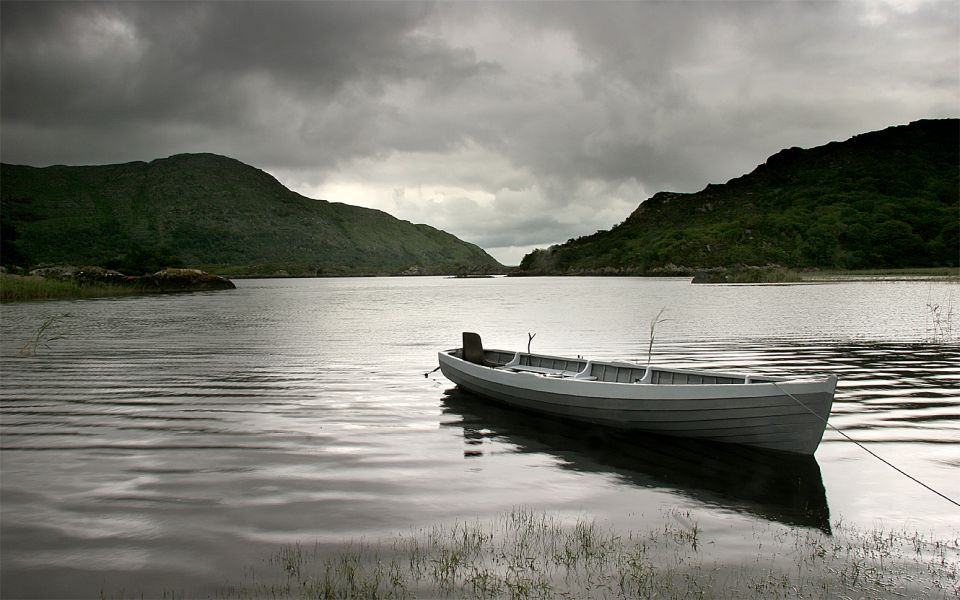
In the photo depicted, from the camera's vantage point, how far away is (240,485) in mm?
11570

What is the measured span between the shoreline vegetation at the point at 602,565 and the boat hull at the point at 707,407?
127 inches

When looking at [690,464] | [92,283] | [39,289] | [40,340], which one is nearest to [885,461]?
[690,464]

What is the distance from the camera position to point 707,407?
43.7 ft

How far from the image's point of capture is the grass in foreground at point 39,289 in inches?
2485

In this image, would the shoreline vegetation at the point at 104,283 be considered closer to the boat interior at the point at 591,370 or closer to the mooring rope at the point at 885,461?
the boat interior at the point at 591,370

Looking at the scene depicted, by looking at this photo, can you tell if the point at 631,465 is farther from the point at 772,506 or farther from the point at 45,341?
the point at 45,341

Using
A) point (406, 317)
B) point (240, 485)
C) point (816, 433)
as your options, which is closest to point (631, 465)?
point (816, 433)

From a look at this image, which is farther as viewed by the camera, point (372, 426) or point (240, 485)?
point (372, 426)

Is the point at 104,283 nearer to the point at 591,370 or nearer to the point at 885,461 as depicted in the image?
the point at 591,370

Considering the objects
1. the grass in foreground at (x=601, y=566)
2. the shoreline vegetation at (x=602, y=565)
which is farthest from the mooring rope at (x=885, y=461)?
the grass in foreground at (x=601, y=566)

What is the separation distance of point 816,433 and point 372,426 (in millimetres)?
10336

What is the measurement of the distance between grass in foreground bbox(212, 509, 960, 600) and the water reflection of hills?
1.17 m

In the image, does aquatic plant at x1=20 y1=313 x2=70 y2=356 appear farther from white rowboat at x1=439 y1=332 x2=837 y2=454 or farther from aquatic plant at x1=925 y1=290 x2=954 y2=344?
aquatic plant at x1=925 y1=290 x2=954 y2=344

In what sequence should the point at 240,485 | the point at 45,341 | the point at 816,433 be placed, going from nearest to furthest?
1. the point at 240,485
2. the point at 816,433
3. the point at 45,341
